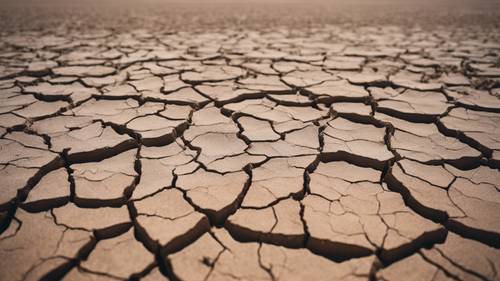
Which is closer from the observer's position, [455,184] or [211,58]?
[455,184]

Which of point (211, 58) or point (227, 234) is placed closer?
point (227, 234)

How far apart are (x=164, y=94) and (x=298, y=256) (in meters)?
1.76

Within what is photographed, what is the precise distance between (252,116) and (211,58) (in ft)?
5.44

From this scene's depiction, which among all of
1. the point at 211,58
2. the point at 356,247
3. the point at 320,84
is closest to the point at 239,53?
the point at 211,58

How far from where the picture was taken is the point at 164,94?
2.46m

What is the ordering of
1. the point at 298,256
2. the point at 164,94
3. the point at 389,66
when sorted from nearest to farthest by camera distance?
the point at 298,256
the point at 164,94
the point at 389,66

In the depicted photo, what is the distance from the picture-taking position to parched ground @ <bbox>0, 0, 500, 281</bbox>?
1.08 metres

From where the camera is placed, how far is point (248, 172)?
5.04 feet

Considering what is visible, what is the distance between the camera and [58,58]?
3445mm

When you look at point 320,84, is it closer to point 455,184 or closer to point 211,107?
point 211,107

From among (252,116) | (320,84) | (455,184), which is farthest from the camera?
(320,84)

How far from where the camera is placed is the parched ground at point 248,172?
1078mm

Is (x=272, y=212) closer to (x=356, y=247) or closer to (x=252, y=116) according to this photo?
(x=356, y=247)

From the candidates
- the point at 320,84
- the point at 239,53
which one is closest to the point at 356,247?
the point at 320,84
